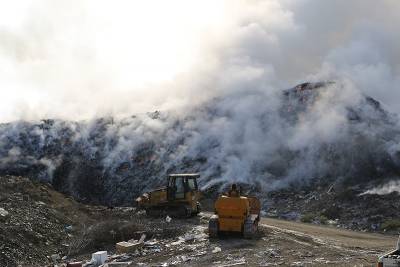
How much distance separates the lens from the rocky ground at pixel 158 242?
13.9 m

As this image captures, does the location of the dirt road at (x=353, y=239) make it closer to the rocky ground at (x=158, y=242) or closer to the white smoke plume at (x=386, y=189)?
the rocky ground at (x=158, y=242)

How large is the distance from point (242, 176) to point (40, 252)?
1755 centimetres

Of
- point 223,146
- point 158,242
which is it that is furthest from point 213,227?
point 223,146

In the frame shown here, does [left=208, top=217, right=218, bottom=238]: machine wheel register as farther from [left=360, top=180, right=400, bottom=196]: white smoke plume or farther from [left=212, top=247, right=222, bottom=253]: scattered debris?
[left=360, top=180, right=400, bottom=196]: white smoke plume

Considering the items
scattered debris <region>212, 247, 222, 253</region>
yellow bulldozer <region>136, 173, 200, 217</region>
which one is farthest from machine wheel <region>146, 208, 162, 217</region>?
scattered debris <region>212, 247, 222, 253</region>

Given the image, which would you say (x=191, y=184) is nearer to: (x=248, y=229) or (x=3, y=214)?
(x=248, y=229)

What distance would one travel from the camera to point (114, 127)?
4100 centimetres

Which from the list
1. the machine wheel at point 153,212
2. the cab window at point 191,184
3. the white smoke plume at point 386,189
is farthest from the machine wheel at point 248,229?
the white smoke plume at point 386,189

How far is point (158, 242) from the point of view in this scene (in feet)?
56.0

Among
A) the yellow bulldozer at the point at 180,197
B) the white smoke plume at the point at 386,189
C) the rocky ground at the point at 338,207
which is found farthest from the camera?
the white smoke plume at the point at 386,189

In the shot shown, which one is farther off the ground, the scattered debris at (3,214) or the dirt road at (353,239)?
the scattered debris at (3,214)

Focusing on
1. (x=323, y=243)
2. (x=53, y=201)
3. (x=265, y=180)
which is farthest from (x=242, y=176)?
(x=323, y=243)

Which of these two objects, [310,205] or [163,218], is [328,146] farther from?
[163,218]

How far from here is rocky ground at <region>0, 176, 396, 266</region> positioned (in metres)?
13.9
